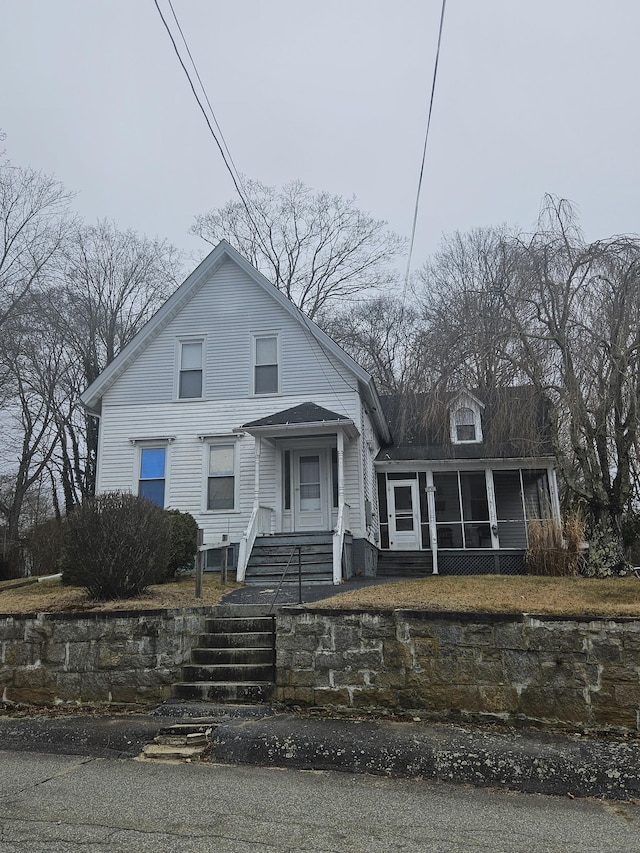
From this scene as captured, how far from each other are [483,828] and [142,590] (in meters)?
5.88

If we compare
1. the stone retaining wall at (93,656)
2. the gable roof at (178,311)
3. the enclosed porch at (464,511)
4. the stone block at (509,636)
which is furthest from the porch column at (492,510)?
the stone retaining wall at (93,656)

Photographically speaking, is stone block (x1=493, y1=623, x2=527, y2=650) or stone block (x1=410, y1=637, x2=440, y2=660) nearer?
stone block (x1=493, y1=623, x2=527, y2=650)

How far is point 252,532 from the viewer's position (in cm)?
1403


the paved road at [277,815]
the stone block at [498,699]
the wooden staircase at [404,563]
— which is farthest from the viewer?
the wooden staircase at [404,563]

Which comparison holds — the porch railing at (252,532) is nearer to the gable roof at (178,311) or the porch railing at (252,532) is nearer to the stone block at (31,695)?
the gable roof at (178,311)

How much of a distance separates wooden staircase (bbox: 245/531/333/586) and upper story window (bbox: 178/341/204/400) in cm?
462

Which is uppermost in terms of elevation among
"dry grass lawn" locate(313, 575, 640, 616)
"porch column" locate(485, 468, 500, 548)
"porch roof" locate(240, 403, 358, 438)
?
"porch roof" locate(240, 403, 358, 438)

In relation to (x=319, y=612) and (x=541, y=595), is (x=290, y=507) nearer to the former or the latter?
(x=541, y=595)

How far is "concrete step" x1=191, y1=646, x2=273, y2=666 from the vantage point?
743 cm

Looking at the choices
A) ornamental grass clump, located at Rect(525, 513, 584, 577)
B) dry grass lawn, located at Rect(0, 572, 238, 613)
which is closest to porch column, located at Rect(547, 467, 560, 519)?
ornamental grass clump, located at Rect(525, 513, 584, 577)

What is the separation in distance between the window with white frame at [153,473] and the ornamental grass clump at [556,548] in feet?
28.8

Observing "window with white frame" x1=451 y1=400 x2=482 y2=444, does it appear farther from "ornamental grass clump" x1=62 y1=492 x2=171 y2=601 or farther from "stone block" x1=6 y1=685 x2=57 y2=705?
"stone block" x1=6 y1=685 x2=57 y2=705

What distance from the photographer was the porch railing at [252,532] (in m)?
13.3

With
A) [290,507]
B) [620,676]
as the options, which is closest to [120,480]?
[290,507]
